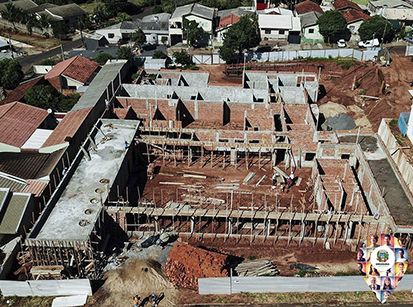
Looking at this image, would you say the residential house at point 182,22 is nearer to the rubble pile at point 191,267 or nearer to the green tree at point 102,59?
the green tree at point 102,59

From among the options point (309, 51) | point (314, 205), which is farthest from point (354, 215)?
point (309, 51)

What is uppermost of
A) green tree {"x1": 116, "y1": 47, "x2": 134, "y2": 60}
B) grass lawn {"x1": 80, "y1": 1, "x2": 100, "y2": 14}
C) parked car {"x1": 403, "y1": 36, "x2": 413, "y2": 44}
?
grass lawn {"x1": 80, "y1": 1, "x2": 100, "y2": 14}

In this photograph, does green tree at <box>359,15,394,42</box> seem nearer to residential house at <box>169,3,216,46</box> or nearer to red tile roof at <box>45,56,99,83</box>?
residential house at <box>169,3,216,46</box>

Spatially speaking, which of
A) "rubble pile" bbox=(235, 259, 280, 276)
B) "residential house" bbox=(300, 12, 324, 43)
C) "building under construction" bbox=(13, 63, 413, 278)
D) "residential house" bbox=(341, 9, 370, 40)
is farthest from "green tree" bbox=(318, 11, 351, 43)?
"rubble pile" bbox=(235, 259, 280, 276)

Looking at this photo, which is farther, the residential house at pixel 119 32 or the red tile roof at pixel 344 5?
the red tile roof at pixel 344 5

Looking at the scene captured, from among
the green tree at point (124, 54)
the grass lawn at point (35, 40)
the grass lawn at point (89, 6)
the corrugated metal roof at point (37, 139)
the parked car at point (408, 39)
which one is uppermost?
the grass lawn at point (89, 6)

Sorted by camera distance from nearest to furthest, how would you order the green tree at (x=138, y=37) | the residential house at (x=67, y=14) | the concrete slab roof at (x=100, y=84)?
the concrete slab roof at (x=100, y=84)
the green tree at (x=138, y=37)
the residential house at (x=67, y=14)

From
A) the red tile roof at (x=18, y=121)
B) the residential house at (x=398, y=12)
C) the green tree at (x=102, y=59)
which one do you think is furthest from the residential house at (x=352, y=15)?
the red tile roof at (x=18, y=121)
